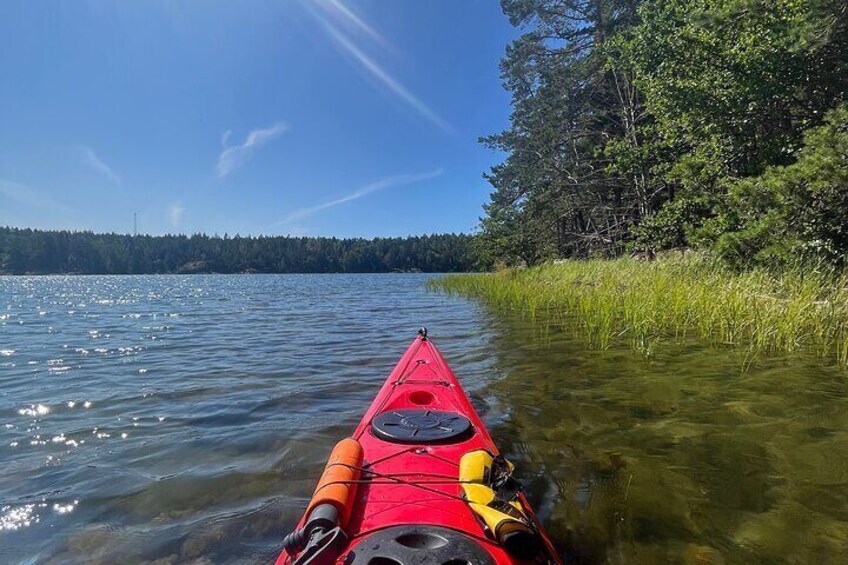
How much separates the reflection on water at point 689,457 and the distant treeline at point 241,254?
102019 millimetres

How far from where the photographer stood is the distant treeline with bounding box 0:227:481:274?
358ft

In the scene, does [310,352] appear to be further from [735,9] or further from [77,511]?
[735,9]

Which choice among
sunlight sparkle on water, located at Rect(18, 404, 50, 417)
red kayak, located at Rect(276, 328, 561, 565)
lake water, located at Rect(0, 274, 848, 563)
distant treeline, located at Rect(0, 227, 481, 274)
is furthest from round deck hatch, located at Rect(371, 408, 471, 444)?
distant treeline, located at Rect(0, 227, 481, 274)

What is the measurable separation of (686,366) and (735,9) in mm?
8451

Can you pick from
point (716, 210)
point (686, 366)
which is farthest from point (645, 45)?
point (686, 366)

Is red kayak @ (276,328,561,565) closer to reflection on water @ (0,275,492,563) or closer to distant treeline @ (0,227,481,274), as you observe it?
reflection on water @ (0,275,492,563)

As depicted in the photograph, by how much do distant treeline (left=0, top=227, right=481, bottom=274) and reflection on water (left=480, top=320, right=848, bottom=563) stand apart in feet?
335

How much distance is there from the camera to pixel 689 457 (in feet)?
10.5

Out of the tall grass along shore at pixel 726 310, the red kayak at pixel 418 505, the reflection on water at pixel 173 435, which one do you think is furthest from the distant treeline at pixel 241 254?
the red kayak at pixel 418 505

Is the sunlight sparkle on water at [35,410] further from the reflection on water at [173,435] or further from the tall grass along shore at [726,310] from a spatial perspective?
the tall grass along shore at [726,310]

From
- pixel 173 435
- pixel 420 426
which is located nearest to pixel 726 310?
pixel 420 426

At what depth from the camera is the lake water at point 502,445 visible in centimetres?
244

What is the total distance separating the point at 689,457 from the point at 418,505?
90.2 inches

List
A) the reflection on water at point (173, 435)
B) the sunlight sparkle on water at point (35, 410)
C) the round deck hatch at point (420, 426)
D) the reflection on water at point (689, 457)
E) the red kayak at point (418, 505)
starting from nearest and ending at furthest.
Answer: the red kayak at point (418, 505) < the reflection on water at point (689, 457) < the reflection on water at point (173, 435) < the round deck hatch at point (420, 426) < the sunlight sparkle on water at point (35, 410)
